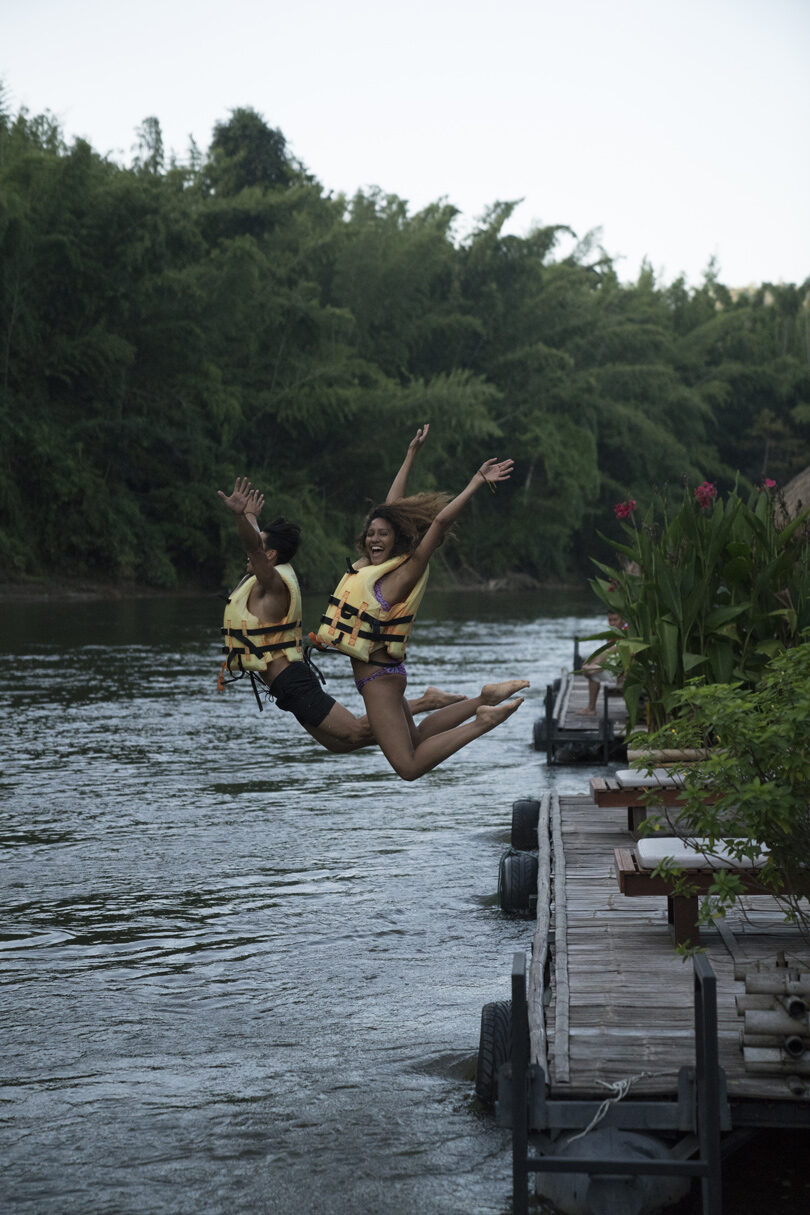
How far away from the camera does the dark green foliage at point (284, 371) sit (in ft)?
142

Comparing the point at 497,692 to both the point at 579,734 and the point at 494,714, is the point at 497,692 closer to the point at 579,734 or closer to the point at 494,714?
the point at 494,714

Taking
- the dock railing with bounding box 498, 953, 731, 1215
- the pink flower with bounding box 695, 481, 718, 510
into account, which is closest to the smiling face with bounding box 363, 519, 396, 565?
the dock railing with bounding box 498, 953, 731, 1215

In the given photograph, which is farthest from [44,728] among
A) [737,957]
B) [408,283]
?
[408,283]

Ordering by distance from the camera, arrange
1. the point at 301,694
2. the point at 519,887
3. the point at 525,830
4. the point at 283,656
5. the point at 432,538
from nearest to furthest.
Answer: the point at 432,538
the point at 301,694
the point at 283,656
the point at 519,887
the point at 525,830

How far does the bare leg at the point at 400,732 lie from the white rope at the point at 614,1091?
98.9 inches

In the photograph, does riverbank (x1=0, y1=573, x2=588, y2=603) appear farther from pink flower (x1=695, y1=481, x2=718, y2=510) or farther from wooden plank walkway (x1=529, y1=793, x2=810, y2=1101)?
wooden plank walkway (x1=529, y1=793, x2=810, y2=1101)

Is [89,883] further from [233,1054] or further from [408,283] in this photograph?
[408,283]

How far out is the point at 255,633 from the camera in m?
7.95

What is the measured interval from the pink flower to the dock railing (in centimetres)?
619

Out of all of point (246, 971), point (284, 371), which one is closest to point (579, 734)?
point (246, 971)

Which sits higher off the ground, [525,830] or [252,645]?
Result: [252,645]

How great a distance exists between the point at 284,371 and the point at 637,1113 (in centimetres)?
4715

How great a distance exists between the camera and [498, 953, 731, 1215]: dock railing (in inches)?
189

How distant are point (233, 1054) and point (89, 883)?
12.1 feet
